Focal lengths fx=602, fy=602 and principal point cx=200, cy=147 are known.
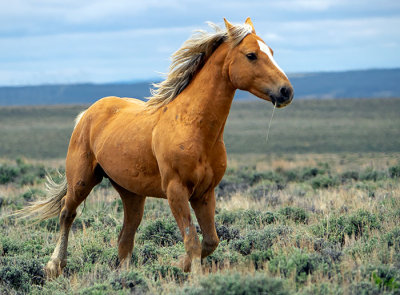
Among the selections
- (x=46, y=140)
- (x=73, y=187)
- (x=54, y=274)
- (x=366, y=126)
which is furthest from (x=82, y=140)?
(x=366, y=126)

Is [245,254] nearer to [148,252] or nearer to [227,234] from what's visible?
[227,234]

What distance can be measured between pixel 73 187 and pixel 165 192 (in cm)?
180

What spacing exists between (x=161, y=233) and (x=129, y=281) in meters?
2.79

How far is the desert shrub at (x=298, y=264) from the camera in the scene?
5738 millimetres

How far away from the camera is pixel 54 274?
6973mm

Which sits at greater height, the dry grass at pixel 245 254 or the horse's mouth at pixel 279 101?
the horse's mouth at pixel 279 101

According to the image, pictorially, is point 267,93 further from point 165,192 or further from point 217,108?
point 165,192

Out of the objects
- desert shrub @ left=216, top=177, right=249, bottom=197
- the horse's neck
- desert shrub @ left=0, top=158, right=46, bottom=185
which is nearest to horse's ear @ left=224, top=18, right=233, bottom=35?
the horse's neck

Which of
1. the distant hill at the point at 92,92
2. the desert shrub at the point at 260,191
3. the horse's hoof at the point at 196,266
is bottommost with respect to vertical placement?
the desert shrub at the point at 260,191

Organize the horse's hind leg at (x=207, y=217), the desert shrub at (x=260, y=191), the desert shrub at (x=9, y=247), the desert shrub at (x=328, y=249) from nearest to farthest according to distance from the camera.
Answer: the horse's hind leg at (x=207, y=217), the desert shrub at (x=328, y=249), the desert shrub at (x=9, y=247), the desert shrub at (x=260, y=191)

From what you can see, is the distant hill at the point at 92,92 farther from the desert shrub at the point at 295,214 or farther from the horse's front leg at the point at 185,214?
the horse's front leg at the point at 185,214

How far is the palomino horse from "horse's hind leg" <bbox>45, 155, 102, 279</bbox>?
0.10 m

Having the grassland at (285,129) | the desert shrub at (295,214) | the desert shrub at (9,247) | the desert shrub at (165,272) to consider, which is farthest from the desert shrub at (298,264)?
the grassland at (285,129)

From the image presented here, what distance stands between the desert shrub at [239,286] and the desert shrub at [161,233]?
3451 mm
